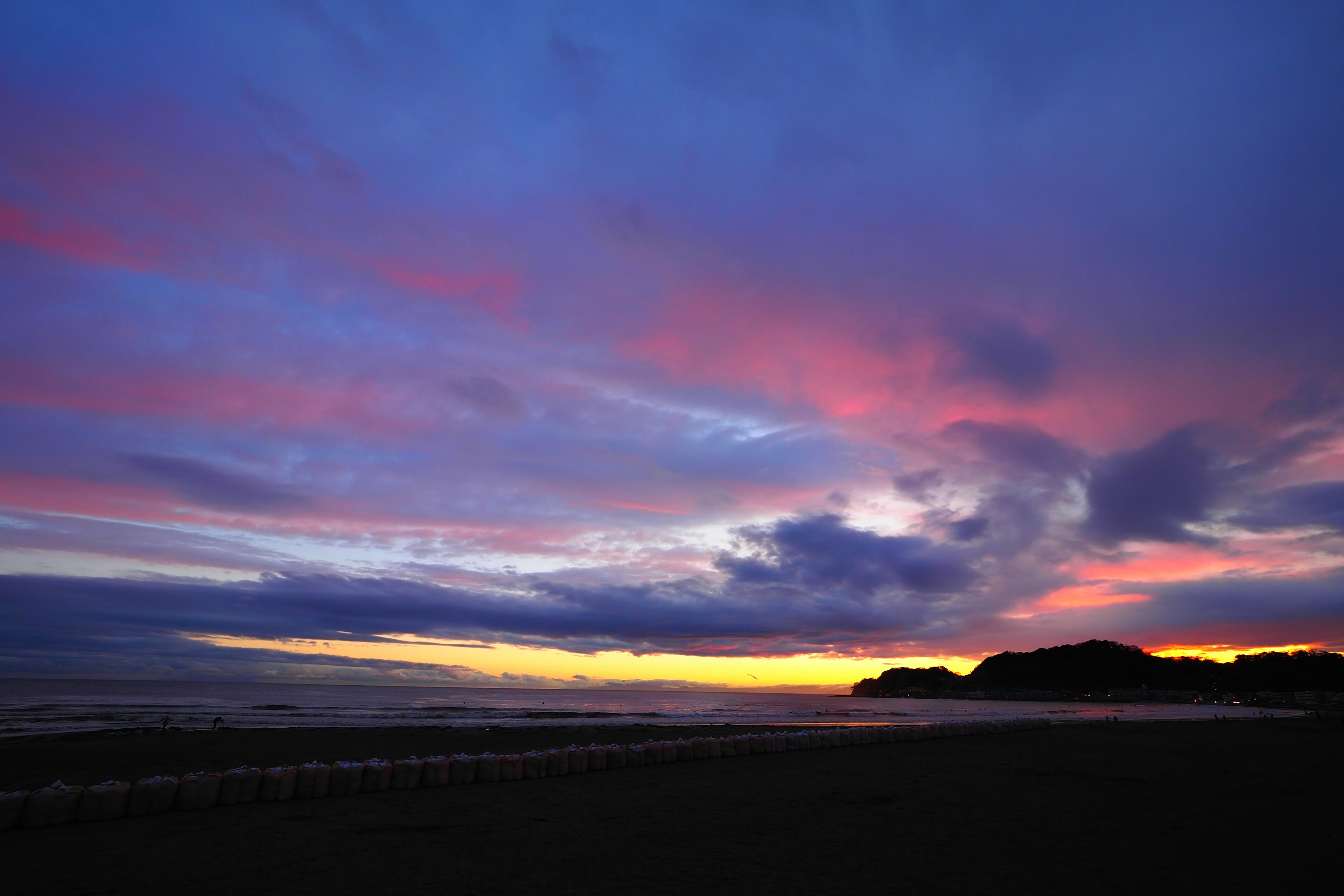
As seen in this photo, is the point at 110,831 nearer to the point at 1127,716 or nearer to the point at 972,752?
the point at 972,752

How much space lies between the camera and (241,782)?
41.3 ft

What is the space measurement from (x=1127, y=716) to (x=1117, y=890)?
232ft

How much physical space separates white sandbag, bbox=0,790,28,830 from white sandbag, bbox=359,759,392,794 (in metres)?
5.23

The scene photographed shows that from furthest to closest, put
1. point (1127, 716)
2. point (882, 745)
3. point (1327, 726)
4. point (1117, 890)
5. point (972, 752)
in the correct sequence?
point (1127, 716) < point (1327, 726) < point (882, 745) < point (972, 752) < point (1117, 890)

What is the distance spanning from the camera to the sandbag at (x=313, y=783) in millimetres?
13102

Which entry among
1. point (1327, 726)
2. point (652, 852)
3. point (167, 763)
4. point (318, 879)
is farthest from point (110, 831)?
point (1327, 726)

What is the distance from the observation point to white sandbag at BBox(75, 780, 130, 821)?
36.1ft

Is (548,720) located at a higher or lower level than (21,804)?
lower

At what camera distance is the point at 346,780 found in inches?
536

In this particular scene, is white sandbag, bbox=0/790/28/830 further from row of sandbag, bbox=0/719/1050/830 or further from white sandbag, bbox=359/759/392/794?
white sandbag, bbox=359/759/392/794

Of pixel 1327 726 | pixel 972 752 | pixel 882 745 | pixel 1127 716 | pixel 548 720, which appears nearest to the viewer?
pixel 972 752

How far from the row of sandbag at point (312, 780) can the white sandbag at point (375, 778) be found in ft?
0.05

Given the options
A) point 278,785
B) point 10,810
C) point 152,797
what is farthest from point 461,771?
point 10,810

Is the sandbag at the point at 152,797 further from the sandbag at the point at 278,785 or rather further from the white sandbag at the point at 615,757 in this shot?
the white sandbag at the point at 615,757
